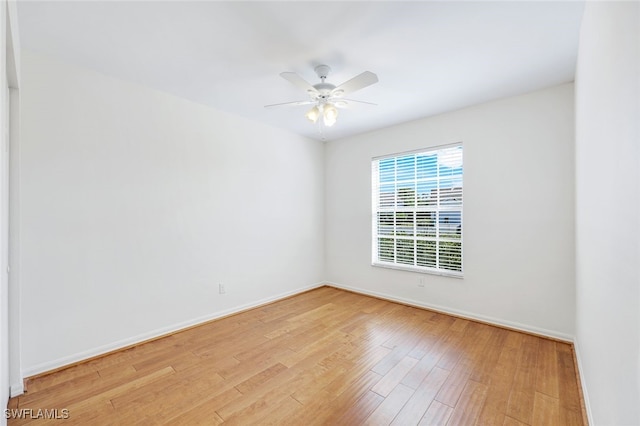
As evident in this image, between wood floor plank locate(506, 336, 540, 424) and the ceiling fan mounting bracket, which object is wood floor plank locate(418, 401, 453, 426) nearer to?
wood floor plank locate(506, 336, 540, 424)

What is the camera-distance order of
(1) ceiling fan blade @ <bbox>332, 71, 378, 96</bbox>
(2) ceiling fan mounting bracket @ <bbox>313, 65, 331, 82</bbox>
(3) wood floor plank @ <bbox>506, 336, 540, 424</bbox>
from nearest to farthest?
(3) wood floor plank @ <bbox>506, 336, 540, 424</bbox>
(1) ceiling fan blade @ <bbox>332, 71, 378, 96</bbox>
(2) ceiling fan mounting bracket @ <bbox>313, 65, 331, 82</bbox>

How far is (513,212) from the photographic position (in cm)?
310

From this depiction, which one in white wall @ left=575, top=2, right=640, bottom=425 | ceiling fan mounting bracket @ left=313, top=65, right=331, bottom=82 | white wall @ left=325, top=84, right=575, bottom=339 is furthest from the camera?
white wall @ left=325, top=84, right=575, bottom=339

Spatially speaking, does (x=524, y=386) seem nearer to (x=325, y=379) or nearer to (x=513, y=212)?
(x=325, y=379)

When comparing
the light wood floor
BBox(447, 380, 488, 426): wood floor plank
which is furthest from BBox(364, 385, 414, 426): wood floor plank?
BBox(447, 380, 488, 426): wood floor plank

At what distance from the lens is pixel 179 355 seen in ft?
8.46

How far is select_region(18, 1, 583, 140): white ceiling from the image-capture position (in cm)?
181

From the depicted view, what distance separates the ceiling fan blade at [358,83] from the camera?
215 cm

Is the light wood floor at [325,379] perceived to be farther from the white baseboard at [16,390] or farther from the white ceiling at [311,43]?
the white ceiling at [311,43]

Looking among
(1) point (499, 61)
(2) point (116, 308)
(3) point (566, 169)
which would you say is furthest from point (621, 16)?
(2) point (116, 308)

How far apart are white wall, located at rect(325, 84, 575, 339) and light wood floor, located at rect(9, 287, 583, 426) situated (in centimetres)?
35

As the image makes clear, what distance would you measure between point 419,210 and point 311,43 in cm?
261

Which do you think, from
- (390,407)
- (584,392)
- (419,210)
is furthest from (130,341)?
(584,392)

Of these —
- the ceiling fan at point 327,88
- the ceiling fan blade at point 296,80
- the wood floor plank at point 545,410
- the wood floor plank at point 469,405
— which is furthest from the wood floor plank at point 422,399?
the ceiling fan blade at point 296,80
